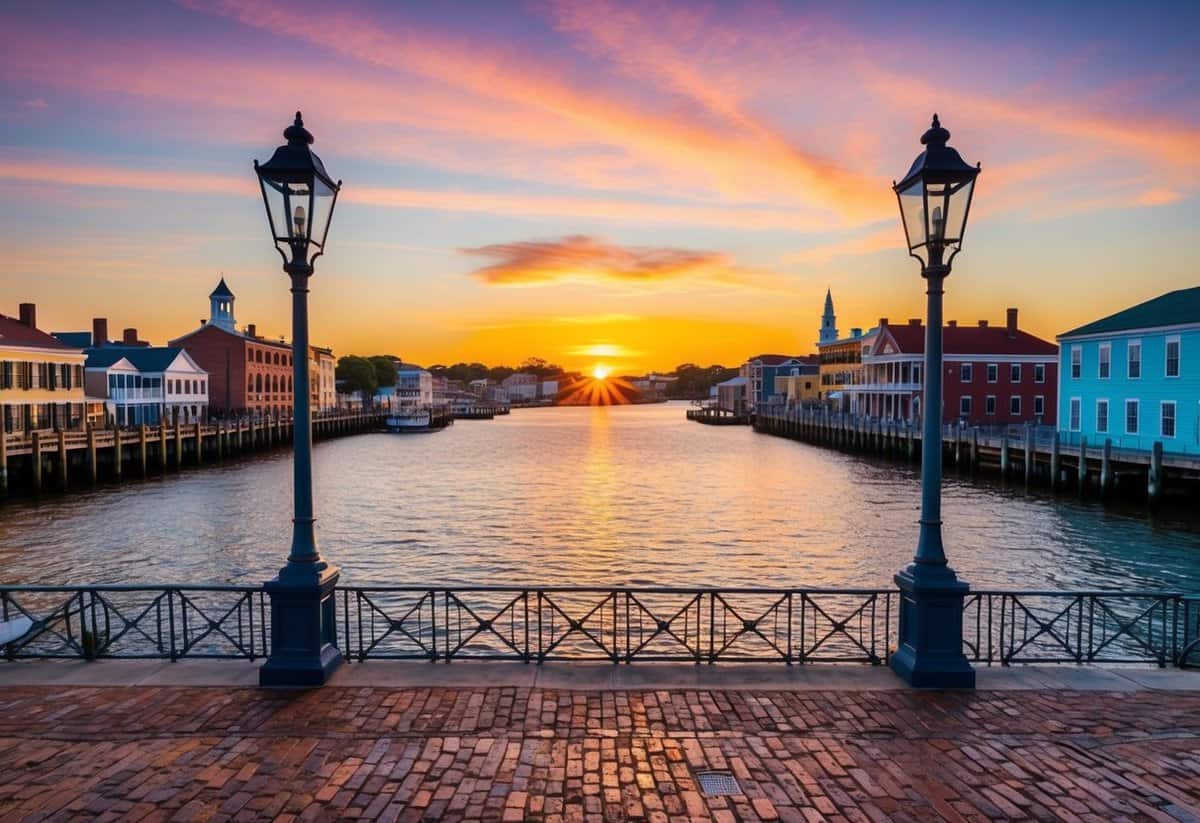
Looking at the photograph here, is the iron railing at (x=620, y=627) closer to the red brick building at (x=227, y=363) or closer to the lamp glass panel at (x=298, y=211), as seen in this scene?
the lamp glass panel at (x=298, y=211)

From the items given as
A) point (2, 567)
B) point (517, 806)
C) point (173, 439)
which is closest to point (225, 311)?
point (173, 439)

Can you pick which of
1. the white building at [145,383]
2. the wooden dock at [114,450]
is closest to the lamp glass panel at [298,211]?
the wooden dock at [114,450]

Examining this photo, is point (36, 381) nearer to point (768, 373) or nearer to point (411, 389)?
point (768, 373)

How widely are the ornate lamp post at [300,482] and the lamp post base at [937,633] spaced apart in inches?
263

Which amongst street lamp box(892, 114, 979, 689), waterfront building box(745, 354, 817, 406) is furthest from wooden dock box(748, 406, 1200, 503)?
waterfront building box(745, 354, 817, 406)

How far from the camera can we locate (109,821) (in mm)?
5504

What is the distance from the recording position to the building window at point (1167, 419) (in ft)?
119

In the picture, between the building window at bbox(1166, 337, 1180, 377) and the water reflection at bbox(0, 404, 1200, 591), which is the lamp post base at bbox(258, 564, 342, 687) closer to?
the water reflection at bbox(0, 404, 1200, 591)

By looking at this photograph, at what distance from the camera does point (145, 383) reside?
67938 mm

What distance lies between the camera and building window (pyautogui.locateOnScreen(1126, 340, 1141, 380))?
127 ft

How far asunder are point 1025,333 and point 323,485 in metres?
66.3

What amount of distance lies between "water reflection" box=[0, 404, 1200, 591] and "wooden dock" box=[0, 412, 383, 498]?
3446mm

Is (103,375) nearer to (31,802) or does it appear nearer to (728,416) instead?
(31,802)

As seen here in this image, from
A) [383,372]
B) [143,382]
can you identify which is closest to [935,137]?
[143,382]
